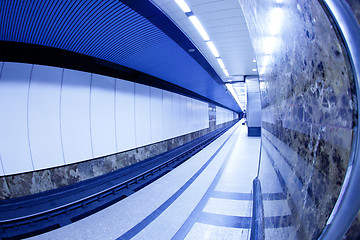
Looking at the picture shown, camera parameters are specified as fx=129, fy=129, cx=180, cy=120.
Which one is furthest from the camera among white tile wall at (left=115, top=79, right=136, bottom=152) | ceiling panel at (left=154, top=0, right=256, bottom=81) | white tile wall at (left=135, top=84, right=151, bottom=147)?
white tile wall at (left=135, top=84, right=151, bottom=147)

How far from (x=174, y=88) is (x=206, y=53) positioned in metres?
3.55

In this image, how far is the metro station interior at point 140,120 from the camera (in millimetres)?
491

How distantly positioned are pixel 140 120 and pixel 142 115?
0.93ft

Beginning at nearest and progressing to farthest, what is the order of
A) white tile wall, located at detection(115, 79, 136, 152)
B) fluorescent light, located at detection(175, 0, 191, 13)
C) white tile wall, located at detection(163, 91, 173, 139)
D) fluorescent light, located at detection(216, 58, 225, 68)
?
fluorescent light, located at detection(175, 0, 191, 13), white tile wall, located at detection(115, 79, 136, 152), fluorescent light, located at detection(216, 58, 225, 68), white tile wall, located at detection(163, 91, 173, 139)

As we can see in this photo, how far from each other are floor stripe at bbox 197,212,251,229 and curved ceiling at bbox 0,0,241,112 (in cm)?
430

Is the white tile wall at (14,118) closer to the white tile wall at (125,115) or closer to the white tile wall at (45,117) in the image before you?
the white tile wall at (45,117)

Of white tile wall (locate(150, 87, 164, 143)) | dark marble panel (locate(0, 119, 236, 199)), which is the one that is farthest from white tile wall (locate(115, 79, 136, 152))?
white tile wall (locate(150, 87, 164, 143))

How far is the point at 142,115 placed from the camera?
6512 millimetres

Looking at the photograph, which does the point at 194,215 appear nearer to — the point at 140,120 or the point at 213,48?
the point at 140,120

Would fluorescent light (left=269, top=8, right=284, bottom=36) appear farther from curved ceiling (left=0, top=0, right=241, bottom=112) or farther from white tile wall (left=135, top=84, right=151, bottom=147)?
white tile wall (left=135, top=84, right=151, bottom=147)

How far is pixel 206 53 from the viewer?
540 centimetres

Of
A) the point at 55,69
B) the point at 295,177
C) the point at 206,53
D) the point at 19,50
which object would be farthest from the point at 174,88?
the point at 295,177

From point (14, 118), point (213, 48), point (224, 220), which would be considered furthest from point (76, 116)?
point (213, 48)

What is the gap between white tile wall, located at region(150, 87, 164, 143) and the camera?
7152 mm
